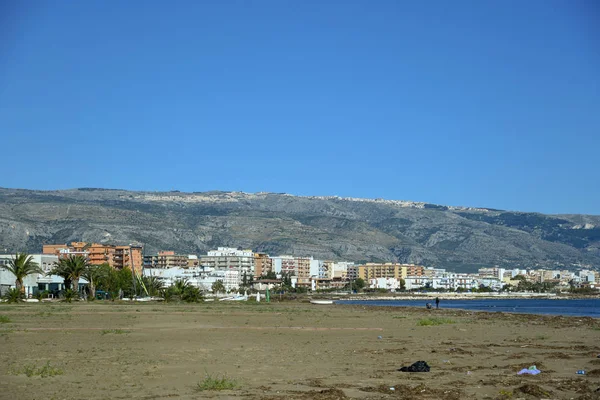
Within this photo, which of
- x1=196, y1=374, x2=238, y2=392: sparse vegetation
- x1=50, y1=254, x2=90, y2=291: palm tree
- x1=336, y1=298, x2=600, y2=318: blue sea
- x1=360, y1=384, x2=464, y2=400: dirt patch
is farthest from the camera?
x1=50, y1=254, x2=90, y2=291: palm tree

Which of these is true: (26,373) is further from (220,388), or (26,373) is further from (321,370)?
(321,370)

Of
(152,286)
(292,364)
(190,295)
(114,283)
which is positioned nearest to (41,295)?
(190,295)

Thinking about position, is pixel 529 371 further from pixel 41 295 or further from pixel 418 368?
pixel 41 295

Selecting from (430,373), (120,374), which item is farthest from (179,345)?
(430,373)

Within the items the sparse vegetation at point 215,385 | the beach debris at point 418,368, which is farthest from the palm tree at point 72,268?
the sparse vegetation at point 215,385

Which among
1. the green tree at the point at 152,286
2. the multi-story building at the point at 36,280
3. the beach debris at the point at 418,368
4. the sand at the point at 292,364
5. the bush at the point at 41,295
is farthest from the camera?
the green tree at the point at 152,286

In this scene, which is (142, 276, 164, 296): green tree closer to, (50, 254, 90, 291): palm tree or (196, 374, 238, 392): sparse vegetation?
(50, 254, 90, 291): palm tree

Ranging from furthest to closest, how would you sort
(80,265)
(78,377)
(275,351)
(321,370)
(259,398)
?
(80,265)
(275,351)
(321,370)
(78,377)
(259,398)

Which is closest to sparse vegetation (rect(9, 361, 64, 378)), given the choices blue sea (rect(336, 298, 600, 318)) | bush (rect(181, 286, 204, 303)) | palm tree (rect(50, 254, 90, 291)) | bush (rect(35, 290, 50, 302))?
blue sea (rect(336, 298, 600, 318))

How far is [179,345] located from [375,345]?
5733 mm

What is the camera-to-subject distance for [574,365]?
19.3 m

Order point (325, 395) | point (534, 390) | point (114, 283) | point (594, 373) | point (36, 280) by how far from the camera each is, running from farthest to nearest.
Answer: point (114, 283)
point (36, 280)
point (594, 373)
point (534, 390)
point (325, 395)

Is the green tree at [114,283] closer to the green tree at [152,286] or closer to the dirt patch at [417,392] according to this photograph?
the green tree at [152,286]

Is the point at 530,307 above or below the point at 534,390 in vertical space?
below
